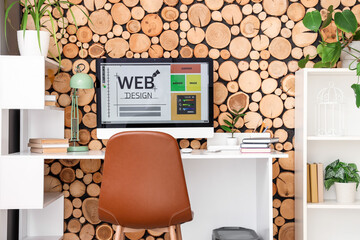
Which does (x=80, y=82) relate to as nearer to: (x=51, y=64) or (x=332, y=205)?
(x=51, y=64)

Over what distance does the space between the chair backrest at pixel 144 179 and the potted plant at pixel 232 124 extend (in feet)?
2.78

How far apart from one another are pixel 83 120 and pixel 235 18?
128 cm

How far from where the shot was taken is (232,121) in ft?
9.04

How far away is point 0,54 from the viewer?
2.47 m

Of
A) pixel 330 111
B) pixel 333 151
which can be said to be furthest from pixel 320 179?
pixel 330 111

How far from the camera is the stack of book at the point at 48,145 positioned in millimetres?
2396

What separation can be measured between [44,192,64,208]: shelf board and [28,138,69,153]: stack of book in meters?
0.30

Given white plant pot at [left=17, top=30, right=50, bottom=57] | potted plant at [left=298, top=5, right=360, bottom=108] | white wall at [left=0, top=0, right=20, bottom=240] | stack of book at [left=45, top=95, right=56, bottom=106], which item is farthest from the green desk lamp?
potted plant at [left=298, top=5, right=360, bottom=108]

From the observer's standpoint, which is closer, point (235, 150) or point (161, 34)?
point (235, 150)

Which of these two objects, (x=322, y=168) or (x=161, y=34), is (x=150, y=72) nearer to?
(x=161, y=34)

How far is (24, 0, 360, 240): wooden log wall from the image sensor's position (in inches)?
110

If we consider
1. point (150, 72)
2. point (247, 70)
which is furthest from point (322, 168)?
point (150, 72)

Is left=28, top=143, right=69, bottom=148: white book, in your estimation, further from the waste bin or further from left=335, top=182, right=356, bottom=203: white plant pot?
left=335, top=182, right=356, bottom=203: white plant pot

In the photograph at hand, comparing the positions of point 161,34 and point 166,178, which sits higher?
point 161,34
